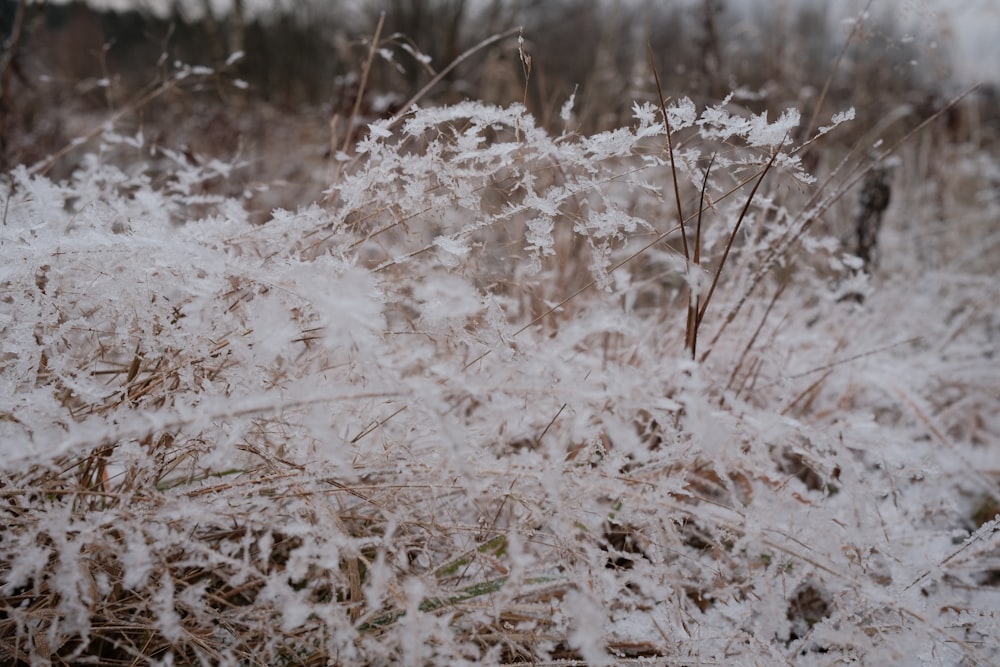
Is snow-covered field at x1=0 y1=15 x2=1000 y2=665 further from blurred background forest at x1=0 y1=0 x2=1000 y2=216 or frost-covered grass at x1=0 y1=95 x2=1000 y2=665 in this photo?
blurred background forest at x1=0 y1=0 x2=1000 y2=216

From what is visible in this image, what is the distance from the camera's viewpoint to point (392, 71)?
8.27 m

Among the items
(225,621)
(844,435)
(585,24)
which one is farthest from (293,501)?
(585,24)

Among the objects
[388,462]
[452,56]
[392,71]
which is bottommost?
[392,71]

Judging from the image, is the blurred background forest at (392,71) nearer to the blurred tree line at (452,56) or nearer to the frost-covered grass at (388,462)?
the blurred tree line at (452,56)

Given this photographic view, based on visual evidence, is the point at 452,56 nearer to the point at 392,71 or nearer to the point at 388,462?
the point at 392,71

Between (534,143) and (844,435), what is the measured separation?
2.44 ft

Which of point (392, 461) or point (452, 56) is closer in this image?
point (392, 461)

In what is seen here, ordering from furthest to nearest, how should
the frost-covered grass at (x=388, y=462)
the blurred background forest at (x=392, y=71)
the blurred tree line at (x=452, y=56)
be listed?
the blurred tree line at (x=452, y=56)
the blurred background forest at (x=392, y=71)
the frost-covered grass at (x=388, y=462)

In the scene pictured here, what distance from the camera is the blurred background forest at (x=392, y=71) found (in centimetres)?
198

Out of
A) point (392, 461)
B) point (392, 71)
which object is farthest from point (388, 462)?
point (392, 71)

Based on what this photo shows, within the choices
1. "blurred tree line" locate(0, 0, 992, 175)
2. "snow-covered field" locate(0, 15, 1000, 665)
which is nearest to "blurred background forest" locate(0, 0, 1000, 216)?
"blurred tree line" locate(0, 0, 992, 175)

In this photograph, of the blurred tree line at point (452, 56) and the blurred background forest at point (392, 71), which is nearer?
the blurred background forest at point (392, 71)

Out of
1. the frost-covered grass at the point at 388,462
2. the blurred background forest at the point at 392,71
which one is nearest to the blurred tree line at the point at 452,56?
the blurred background forest at the point at 392,71

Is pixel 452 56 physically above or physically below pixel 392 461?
below
